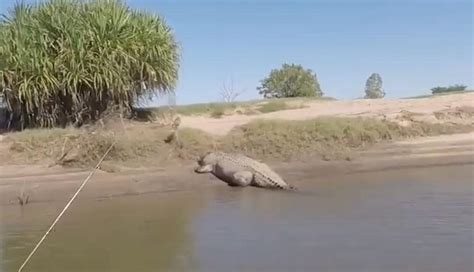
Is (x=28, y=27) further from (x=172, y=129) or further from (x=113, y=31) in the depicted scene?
(x=172, y=129)

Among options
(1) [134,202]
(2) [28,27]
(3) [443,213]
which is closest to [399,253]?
(3) [443,213]

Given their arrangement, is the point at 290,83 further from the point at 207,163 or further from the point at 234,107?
the point at 207,163

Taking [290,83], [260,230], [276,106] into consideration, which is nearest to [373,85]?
[290,83]

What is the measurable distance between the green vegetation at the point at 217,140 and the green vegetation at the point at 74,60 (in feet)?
3.28

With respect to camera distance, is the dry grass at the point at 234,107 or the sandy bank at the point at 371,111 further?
the dry grass at the point at 234,107

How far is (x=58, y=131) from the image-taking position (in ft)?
47.5

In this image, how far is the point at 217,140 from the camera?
15.5m

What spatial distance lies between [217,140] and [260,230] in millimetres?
6728

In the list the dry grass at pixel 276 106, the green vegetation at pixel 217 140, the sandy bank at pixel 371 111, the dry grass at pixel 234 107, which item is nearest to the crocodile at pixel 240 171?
the green vegetation at pixel 217 140

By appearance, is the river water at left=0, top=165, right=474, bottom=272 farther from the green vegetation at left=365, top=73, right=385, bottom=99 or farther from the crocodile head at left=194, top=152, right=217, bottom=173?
the green vegetation at left=365, top=73, right=385, bottom=99

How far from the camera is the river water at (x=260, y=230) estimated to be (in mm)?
7301

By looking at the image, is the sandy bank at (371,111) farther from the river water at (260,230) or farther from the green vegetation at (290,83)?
the green vegetation at (290,83)

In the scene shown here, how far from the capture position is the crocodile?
1251 centimetres

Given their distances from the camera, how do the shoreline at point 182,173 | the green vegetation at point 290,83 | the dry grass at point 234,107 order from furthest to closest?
the green vegetation at point 290,83
the dry grass at point 234,107
the shoreline at point 182,173
